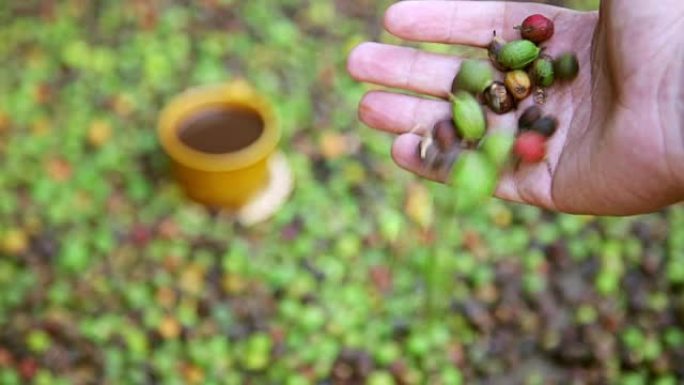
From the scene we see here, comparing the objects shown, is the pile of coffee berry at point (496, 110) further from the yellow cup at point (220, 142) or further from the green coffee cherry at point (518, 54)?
the yellow cup at point (220, 142)

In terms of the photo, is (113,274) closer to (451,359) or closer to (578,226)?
(451,359)

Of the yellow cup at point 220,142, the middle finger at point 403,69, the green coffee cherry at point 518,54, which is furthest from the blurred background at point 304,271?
the green coffee cherry at point 518,54

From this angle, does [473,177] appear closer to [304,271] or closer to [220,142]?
[304,271]

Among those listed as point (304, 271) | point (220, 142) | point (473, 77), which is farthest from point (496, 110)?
point (220, 142)

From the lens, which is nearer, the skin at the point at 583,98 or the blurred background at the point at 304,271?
the skin at the point at 583,98

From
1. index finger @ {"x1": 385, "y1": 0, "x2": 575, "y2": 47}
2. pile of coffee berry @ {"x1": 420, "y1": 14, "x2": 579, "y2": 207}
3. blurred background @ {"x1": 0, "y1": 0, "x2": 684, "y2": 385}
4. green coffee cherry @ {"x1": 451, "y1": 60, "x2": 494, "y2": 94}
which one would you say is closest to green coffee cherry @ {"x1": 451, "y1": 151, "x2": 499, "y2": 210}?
pile of coffee berry @ {"x1": 420, "y1": 14, "x2": 579, "y2": 207}

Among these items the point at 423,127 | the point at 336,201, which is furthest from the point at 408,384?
the point at 423,127
